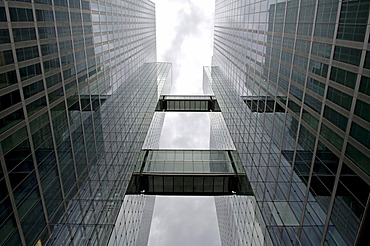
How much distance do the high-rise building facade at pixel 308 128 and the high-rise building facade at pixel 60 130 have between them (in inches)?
546

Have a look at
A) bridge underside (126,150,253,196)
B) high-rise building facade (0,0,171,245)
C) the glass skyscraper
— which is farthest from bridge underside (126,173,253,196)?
high-rise building facade (0,0,171,245)

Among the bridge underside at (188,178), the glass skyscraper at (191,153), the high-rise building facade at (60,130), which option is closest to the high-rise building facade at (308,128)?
the glass skyscraper at (191,153)

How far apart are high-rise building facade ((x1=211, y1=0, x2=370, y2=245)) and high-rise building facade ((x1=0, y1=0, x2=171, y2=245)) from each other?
1386 centimetres

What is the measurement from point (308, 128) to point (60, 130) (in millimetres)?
18918

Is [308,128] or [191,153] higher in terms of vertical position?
[308,128]

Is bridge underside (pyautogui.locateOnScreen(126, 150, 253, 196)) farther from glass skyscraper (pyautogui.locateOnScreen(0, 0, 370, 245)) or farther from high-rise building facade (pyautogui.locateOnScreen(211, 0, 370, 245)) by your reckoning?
high-rise building facade (pyautogui.locateOnScreen(211, 0, 370, 245))

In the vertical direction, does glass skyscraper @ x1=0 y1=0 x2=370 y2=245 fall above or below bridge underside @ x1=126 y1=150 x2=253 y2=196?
above

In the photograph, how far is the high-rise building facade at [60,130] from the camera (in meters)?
16.4

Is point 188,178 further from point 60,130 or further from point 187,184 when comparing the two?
point 60,130

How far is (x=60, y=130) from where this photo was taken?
76.1 ft

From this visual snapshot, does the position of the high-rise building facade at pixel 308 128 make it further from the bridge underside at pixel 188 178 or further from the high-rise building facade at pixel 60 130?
the high-rise building facade at pixel 60 130

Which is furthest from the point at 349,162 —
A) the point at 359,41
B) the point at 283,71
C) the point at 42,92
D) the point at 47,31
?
the point at 47,31

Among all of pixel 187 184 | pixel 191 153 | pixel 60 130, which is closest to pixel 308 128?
pixel 60 130

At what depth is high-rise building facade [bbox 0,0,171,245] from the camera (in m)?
16.4
